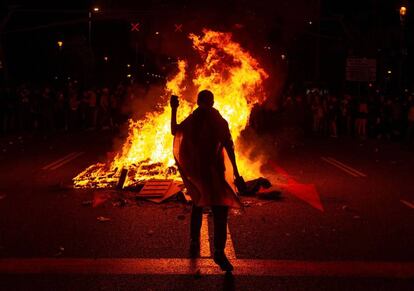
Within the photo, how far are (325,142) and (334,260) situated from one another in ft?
49.7

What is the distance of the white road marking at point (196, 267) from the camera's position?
5.74 m

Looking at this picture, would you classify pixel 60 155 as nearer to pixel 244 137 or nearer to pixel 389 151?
pixel 244 137

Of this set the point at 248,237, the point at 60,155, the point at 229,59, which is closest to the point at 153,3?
the point at 60,155

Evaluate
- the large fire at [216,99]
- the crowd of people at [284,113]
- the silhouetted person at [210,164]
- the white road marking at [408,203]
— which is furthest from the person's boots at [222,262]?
the crowd of people at [284,113]

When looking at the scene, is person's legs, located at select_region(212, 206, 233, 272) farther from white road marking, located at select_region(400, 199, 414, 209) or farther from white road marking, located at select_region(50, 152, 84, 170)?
white road marking, located at select_region(50, 152, 84, 170)

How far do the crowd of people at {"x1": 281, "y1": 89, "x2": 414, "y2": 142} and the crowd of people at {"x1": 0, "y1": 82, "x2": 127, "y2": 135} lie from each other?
7.74 meters

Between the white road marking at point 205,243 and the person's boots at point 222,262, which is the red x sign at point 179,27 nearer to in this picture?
the white road marking at point 205,243

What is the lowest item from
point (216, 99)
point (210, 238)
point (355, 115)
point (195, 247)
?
point (210, 238)

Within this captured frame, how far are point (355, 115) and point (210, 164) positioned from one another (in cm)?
1887

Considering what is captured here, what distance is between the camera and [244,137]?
22.1 metres

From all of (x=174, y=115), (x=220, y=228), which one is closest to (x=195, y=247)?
(x=220, y=228)

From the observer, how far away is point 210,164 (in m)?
5.99

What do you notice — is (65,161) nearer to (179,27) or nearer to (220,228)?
(179,27)

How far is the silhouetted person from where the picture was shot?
5.86 m
